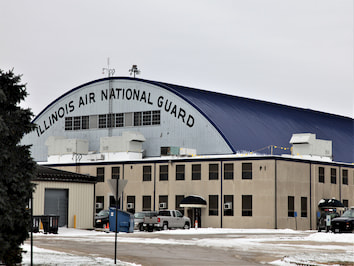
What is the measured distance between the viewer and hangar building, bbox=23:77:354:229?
202 feet

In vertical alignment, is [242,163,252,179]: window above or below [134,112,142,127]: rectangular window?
below

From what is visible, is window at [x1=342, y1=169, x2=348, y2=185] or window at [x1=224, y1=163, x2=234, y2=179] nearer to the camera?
window at [x1=224, y1=163, x2=234, y2=179]

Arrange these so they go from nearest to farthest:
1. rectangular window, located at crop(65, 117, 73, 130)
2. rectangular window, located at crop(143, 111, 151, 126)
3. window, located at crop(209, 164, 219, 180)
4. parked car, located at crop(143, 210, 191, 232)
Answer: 1. parked car, located at crop(143, 210, 191, 232)
2. window, located at crop(209, 164, 219, 180)
3. rectangular window, located at crop(143, 111, 151, 126)
4. rectangular window, located at crop(65, 117, 73, 130)

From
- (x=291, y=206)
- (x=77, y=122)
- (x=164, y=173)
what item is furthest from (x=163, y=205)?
(x=77, y=122)

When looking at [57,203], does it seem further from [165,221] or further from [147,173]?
[147,173]

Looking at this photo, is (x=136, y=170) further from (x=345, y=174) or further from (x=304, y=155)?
(x=345, y=174)

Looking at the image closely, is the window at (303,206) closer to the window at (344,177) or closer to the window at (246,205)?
the window at (246,205)

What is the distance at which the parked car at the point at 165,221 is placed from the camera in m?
52.8

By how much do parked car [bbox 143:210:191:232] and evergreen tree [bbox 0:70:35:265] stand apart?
33.7m

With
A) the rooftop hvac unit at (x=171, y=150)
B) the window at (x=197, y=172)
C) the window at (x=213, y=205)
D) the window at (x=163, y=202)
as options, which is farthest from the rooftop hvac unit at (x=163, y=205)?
the rooftop hvac unit at (x=171, y=150)

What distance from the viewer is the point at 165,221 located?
178 ft

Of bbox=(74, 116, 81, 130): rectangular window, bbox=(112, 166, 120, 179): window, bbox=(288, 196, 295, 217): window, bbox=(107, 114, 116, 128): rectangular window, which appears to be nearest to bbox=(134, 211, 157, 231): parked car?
bbox=(288, 196, 295, 217): window

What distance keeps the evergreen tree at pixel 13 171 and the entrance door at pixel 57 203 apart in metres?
34.6

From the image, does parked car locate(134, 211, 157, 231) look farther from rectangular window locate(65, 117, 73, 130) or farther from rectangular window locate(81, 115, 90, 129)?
rectangular window locate(65, 117, 73, 130)
